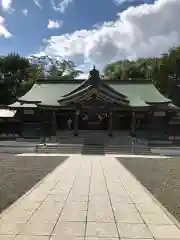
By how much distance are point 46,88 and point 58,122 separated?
5.01m

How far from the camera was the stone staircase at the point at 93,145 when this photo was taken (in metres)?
22.9

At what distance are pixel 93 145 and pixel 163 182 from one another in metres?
13.6

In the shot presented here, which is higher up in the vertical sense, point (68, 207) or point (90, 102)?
point (90, 102)

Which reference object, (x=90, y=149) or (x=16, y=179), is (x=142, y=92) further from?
(x=16, y=179)

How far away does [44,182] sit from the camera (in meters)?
10.6

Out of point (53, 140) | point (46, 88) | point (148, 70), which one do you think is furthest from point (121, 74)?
point (53, 140)

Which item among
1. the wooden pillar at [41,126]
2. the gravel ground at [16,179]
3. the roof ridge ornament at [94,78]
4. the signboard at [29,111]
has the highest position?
the roof ridge ornament at [94,78]

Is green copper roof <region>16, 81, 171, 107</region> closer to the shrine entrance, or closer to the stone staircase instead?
the shrine entrance

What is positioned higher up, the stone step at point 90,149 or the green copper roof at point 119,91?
the green copper roof at point 119,91

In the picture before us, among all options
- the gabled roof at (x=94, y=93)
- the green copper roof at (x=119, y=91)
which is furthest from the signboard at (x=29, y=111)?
the green copper roof at (x=119, y=91)

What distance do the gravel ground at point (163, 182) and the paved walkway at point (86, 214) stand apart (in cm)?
34

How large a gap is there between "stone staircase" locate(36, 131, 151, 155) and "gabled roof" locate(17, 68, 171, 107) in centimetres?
299

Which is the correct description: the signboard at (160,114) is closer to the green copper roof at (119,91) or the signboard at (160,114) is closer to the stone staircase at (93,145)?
the green copper roof at (119,91)

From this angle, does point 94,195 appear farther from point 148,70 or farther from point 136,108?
point 148,70
